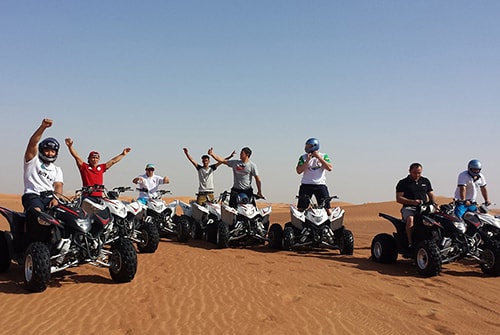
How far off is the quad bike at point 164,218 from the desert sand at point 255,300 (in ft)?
→ 10.2

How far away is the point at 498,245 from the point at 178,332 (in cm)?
581

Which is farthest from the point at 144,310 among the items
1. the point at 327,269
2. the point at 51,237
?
the point at 327,269

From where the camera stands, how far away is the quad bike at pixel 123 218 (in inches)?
305

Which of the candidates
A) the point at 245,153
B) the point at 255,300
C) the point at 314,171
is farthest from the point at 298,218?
the point at 255,300

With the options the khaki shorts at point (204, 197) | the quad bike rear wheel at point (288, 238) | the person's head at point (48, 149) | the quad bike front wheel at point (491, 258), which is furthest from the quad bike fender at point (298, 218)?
the person's head at point (48, 149)

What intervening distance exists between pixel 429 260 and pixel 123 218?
212 inches

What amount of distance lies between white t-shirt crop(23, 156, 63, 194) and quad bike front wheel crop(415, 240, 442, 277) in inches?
230

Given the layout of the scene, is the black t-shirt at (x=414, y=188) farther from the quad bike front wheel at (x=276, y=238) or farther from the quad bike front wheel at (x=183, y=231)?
the quad bike front wheel at (x=183, y=231)

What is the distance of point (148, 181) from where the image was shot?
1198cm

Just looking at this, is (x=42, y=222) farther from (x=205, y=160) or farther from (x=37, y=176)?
(x=205, y=160)

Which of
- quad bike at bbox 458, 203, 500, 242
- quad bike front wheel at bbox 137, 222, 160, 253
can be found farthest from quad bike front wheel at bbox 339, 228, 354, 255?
quad bike front wheel at bbox 137, 222, 160, 253

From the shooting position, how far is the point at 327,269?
810 cm

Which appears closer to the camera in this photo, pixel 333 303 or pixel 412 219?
pixel 333 303

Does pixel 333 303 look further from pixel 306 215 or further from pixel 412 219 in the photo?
pixel 306 215
